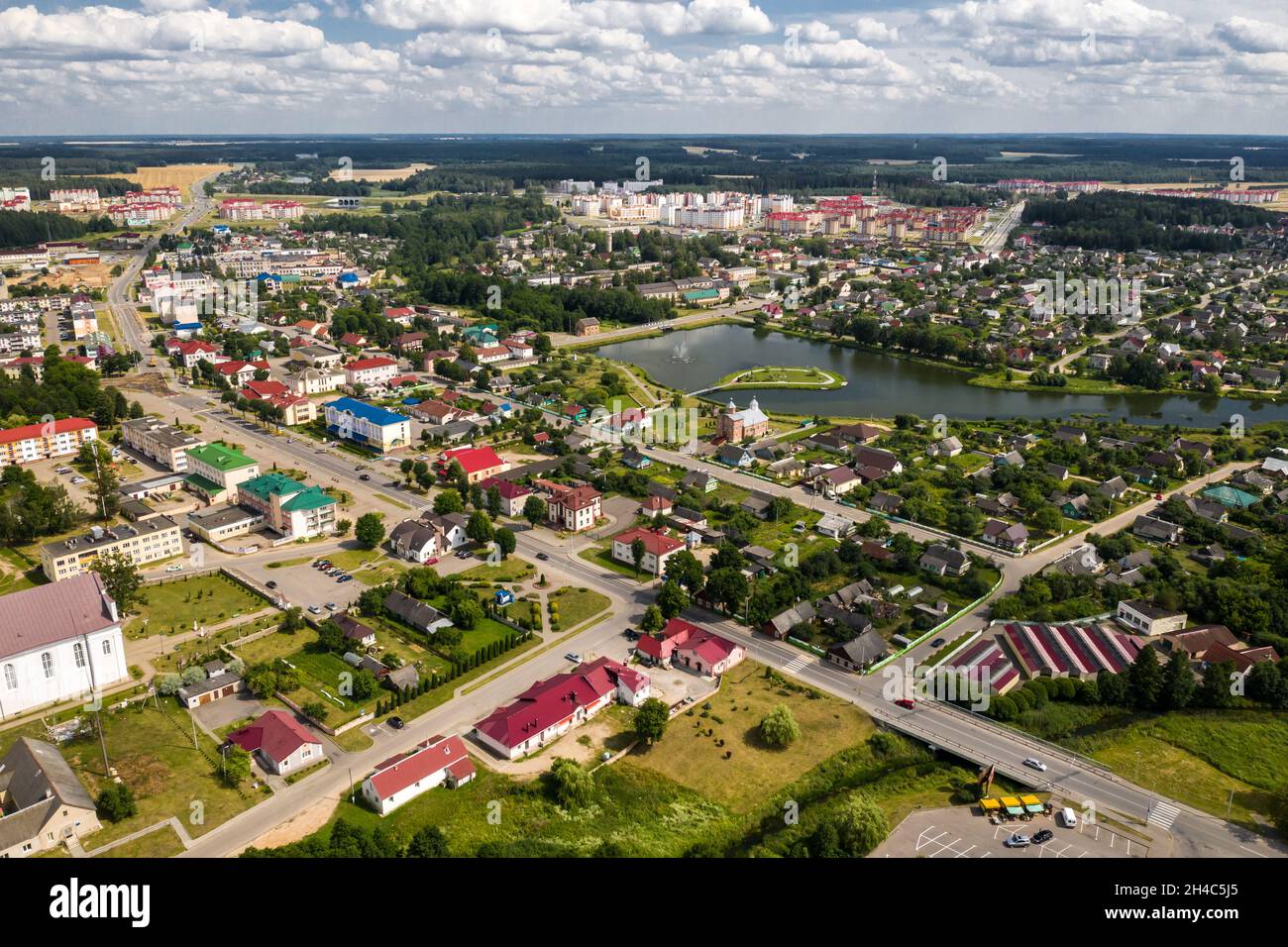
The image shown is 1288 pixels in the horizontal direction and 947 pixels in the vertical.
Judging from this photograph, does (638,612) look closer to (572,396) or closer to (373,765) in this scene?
(373,765)

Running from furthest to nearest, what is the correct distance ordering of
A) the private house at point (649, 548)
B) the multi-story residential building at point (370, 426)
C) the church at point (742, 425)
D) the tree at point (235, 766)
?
the church at point (742, 425), the multi-story residential building at point (370, 426), the private house at point (649, 548), the tree at point (235, 766)

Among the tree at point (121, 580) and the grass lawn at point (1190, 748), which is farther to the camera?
the tree at point (121, 580)

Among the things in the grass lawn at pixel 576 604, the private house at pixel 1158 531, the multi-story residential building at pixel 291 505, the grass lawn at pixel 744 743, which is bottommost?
the grass lawn at pixel 744 743

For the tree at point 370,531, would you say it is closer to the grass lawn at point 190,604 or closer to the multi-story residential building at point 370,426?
the grass lawn at point 190,604

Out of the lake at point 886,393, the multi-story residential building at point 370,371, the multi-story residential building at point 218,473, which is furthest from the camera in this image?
the multi-story residential building at point 370,371

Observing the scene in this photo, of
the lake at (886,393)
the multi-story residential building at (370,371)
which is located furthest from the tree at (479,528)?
the multi-story residential building at (370,371)

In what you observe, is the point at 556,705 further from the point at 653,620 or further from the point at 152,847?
the point at 152,847

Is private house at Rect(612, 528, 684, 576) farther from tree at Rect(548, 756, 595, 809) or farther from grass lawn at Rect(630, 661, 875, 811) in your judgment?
tree at Rect(548, 756, 595, 809)
